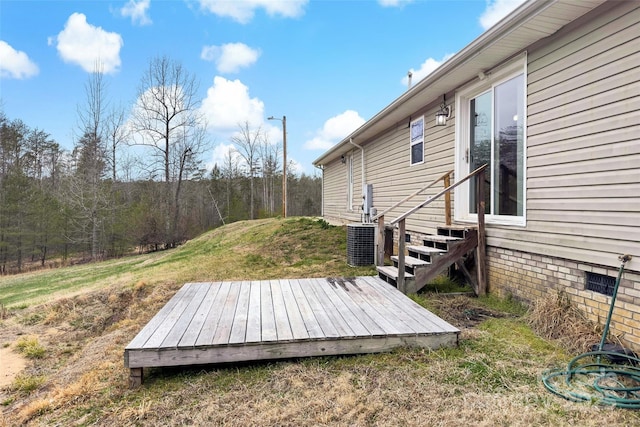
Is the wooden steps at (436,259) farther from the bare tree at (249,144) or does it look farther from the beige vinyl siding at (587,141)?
the bare tree at (249,144)

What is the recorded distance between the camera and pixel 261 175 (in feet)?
95.9

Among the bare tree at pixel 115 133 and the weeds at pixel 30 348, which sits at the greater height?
the bare tree at pixel 115 133

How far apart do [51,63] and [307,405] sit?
21051 mm

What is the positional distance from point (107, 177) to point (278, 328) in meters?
20.6

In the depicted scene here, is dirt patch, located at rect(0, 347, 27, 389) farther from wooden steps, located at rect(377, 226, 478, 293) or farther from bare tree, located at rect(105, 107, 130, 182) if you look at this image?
bare tree, located at rect(105, 107, 130, 182)

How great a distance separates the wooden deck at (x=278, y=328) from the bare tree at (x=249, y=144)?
22.7 meters

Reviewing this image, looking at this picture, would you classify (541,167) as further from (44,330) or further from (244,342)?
(44,330)

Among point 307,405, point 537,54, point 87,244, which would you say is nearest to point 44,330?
point 307,405

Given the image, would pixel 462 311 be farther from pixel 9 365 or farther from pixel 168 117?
pixel 168 117

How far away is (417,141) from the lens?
6988 millimetres

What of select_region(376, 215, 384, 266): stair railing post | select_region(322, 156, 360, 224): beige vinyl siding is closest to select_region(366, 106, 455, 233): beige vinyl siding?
select_region(376, 215, 384, 266): stair railing post

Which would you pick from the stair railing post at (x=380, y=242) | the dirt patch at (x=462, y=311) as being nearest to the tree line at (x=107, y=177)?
the stair railing post at (x=380, y=242)

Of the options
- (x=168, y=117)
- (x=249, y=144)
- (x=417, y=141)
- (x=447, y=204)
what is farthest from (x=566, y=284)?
(x=249, y=144)

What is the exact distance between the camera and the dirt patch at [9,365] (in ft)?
11.6
